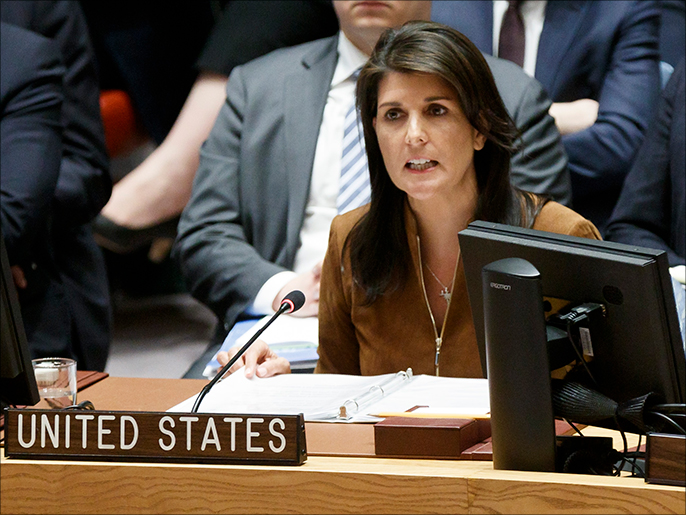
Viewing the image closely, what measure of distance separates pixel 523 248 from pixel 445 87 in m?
0.79

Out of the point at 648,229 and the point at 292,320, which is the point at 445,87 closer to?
the point at 292,320

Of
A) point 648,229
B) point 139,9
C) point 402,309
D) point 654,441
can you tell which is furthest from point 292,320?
point 139,9

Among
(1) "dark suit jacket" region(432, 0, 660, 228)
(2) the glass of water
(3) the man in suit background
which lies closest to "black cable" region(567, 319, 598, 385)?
(2) the glass of water

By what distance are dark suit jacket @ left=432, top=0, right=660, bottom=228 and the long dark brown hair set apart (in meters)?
0.89

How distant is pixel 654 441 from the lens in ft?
3.44

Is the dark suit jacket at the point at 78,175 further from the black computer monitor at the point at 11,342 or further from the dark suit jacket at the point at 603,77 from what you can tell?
the black computer monitor at the point at 11,342

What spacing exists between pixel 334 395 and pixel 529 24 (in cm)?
179

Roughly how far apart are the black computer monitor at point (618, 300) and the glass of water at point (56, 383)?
0.75 meters

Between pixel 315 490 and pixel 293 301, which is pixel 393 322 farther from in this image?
pixel 315 490

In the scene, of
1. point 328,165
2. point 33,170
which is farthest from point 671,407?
point 33,170

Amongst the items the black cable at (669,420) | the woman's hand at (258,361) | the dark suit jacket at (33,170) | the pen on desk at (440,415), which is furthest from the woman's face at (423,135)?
the dark suit jacket at (33,170)

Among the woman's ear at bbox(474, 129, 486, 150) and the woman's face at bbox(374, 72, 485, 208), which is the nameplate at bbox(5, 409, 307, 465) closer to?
the woman's face at bbox(374, 72, 485, 208)

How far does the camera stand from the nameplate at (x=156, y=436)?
1130 millimetres

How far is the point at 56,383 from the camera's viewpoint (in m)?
1.60
